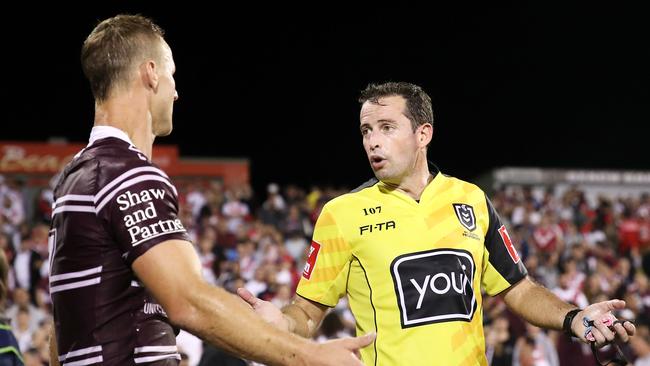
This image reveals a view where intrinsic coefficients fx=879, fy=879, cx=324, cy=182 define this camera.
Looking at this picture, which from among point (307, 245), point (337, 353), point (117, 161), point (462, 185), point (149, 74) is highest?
point (149, 74)

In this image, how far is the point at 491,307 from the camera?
40.9 feet

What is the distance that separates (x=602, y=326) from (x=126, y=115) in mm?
2202

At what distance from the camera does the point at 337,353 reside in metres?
2.52

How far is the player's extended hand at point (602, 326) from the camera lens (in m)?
3.72

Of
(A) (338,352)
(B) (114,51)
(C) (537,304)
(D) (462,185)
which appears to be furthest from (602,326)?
(B) (114,51)

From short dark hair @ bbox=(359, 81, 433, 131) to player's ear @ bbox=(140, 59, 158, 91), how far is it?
1.63 metres

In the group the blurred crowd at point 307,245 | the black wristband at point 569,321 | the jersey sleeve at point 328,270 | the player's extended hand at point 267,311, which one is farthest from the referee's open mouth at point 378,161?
the blurred crowd at point 307,245

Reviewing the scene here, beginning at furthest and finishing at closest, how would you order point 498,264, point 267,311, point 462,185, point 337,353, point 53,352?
point 462,185 → point 498,264 → point 267,311 → point 53,352 → point 337,353

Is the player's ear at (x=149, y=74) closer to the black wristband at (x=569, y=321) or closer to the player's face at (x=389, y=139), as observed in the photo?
the player's face at (x=389, y=139)

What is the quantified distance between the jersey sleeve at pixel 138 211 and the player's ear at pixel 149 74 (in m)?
0.36

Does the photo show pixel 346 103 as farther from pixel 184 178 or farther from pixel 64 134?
pixel 184 178

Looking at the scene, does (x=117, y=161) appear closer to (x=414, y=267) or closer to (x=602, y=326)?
(x=414, y=267)

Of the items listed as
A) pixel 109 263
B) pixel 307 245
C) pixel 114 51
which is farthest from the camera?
pixel 307 245

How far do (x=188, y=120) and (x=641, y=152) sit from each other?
1921 centimetres
